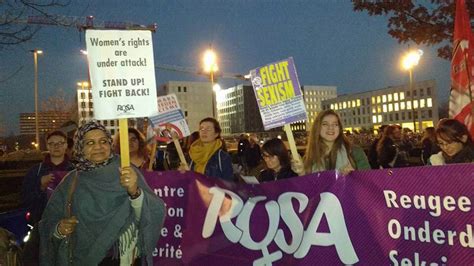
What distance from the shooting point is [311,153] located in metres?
4.68

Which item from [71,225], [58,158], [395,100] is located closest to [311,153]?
[71,225]

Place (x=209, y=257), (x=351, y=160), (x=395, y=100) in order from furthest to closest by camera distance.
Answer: (x=395, y=100)
(x=351, y=160)
(x=209, y=257)

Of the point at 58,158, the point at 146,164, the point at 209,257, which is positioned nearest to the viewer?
the point at 209,257

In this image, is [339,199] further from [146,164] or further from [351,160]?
[146,164]

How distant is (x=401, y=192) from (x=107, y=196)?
81.0 inches

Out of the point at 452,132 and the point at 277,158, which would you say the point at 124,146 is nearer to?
the point at 277,158

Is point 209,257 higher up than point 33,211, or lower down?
lower down

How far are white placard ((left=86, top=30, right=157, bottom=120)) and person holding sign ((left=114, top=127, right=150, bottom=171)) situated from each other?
3.03 m

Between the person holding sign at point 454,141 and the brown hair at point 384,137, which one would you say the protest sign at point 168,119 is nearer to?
the person holding sign at point 454,141

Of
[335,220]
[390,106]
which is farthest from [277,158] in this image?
[390,106]

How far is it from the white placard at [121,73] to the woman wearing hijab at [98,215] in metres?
0.28

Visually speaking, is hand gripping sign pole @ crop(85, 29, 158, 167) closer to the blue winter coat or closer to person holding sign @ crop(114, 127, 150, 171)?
the blue winter coat

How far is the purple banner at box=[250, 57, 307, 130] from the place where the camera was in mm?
4645

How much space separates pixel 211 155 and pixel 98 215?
105 inches
